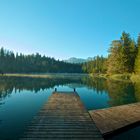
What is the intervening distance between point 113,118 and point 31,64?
452 feet

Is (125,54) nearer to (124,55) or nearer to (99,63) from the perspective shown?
(124,55)

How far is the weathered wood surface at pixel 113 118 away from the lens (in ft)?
35.9

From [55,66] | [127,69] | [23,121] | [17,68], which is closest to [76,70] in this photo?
[55,66]

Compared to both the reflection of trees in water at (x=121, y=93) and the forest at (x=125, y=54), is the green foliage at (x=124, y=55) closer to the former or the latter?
the forest at (x=125, y=54)

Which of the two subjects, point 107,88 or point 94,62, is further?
point 94,62

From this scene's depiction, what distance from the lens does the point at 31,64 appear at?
147000 millimetres

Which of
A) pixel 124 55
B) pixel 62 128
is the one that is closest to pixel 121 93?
pixel 62 128

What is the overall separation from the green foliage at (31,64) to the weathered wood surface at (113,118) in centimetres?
8782

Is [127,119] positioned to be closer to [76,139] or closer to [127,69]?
[76,139]

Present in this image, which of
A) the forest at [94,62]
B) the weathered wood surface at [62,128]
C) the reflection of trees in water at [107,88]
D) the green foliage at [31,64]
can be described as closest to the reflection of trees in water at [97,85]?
the reflection of trees in water at [107,88]

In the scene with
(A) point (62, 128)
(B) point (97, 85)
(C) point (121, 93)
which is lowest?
(C) point (121, 93)

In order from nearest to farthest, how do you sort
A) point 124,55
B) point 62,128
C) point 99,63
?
point 62,128
point 124,55
point 99,63

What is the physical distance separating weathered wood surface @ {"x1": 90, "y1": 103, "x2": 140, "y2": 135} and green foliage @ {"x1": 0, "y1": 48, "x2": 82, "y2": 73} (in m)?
87.8

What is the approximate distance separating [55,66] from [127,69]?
11234 cm
